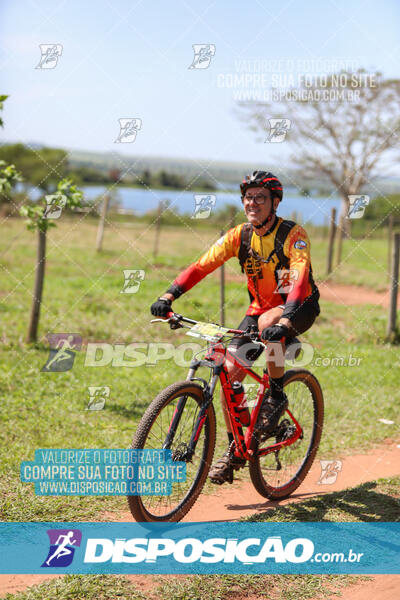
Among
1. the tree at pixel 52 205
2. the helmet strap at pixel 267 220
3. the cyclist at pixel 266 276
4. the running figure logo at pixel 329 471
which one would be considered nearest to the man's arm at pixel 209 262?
the cyclist at pixel 266 276

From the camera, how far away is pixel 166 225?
29.8m

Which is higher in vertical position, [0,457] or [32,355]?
[32,355]

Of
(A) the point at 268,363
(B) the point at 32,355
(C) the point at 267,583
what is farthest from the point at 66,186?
(C) the point at 267,583

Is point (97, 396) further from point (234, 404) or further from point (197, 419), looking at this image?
point (197, 419)

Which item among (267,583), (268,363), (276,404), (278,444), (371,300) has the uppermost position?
(371,300)

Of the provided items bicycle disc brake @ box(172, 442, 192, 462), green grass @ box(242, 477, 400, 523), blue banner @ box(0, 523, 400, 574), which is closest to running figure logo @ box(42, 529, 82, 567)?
blue banner @ box(0, 523, 400, 574)

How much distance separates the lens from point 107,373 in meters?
8.22

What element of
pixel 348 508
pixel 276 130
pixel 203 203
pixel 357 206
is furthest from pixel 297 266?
pixel 357 206

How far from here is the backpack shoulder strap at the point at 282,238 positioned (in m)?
4.59

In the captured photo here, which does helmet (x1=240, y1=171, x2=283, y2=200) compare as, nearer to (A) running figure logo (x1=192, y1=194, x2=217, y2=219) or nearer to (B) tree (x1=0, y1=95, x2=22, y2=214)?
(A) running figure logo (x1=192, y1=194, x2=217, y2=219)

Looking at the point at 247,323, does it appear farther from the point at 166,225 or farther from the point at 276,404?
the point at 166,225

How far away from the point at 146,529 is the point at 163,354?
16.8ft

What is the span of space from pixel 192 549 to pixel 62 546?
83 centimetres

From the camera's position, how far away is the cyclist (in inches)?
176
